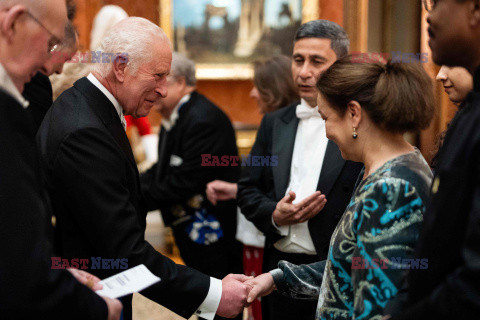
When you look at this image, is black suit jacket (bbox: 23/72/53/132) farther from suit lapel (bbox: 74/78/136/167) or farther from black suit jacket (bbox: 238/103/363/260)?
black suit jacket (bbox: 238/103/363/260)

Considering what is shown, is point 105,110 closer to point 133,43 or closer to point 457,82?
point 133,43

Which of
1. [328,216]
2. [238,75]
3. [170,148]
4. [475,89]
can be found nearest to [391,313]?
[475,89]

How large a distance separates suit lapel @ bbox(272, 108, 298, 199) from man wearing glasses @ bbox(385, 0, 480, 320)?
5.33 ft

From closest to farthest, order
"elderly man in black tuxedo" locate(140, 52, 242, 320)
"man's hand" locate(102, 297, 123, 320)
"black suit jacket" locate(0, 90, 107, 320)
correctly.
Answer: "black suit jacket" locate(0, 90, 107, 320)
"man's hand" locate(102, 297, 123, 320)
"elderly man in black tuxedo" locate(140, 52, 242, 320)

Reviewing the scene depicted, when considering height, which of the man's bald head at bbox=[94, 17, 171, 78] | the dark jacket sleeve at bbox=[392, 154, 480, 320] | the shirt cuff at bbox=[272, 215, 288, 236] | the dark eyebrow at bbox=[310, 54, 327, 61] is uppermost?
the man's bald head at bbox=[94, 17, 171, 78]

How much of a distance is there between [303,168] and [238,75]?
5.61 meters

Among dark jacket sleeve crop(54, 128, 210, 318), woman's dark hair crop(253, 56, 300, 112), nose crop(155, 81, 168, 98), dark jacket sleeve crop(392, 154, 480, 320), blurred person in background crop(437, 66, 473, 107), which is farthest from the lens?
woman's dark hair crop(253, 56, 300, 112)

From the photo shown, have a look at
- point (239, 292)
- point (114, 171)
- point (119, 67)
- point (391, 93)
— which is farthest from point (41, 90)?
point (391, 93)

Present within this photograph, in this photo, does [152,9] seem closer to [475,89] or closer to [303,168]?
[303,168]

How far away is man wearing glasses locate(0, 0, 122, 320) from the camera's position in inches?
58.8

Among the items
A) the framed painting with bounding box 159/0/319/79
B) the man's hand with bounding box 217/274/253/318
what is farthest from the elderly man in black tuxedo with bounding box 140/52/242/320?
the framed painting with bounding box 159/0/319/79

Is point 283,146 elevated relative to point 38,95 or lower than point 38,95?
lower

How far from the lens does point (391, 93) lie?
76.6 inches

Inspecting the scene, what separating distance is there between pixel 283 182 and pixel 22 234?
72.0 inches
